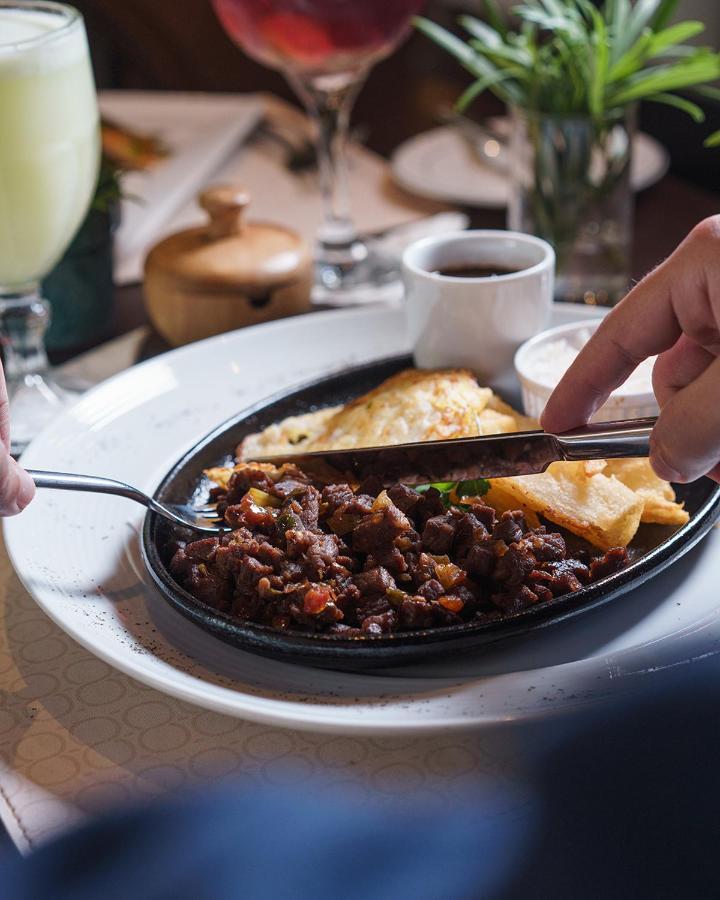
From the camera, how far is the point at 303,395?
76.5 inches

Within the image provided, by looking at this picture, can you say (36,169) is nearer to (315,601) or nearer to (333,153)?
(333,153)

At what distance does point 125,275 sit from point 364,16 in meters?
0.89

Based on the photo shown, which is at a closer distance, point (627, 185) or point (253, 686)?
point (253, 686)

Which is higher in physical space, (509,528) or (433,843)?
(509,528)

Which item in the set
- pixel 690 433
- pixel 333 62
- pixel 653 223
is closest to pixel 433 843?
pixel 690 433

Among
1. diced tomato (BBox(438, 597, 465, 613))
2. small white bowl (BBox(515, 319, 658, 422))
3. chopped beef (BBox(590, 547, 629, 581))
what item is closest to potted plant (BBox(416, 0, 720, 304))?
small white bowl (BBox(515, 319, 658, 422))

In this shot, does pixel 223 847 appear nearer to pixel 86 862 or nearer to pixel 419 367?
pixel 86 862

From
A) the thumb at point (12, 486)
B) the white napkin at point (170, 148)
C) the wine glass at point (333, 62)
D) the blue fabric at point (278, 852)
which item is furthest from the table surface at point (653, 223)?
the blue fabric at point (278, 852)

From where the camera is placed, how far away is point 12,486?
1.31 meters

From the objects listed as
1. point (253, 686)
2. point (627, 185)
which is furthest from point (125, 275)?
point (253, 686)

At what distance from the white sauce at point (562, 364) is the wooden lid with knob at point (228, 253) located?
2.39 ft

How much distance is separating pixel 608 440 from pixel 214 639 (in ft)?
1.86

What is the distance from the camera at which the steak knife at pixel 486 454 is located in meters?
1.40

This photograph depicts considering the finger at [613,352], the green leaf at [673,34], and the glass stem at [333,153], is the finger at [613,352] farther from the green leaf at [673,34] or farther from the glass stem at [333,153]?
the glass stem at [333,153]
